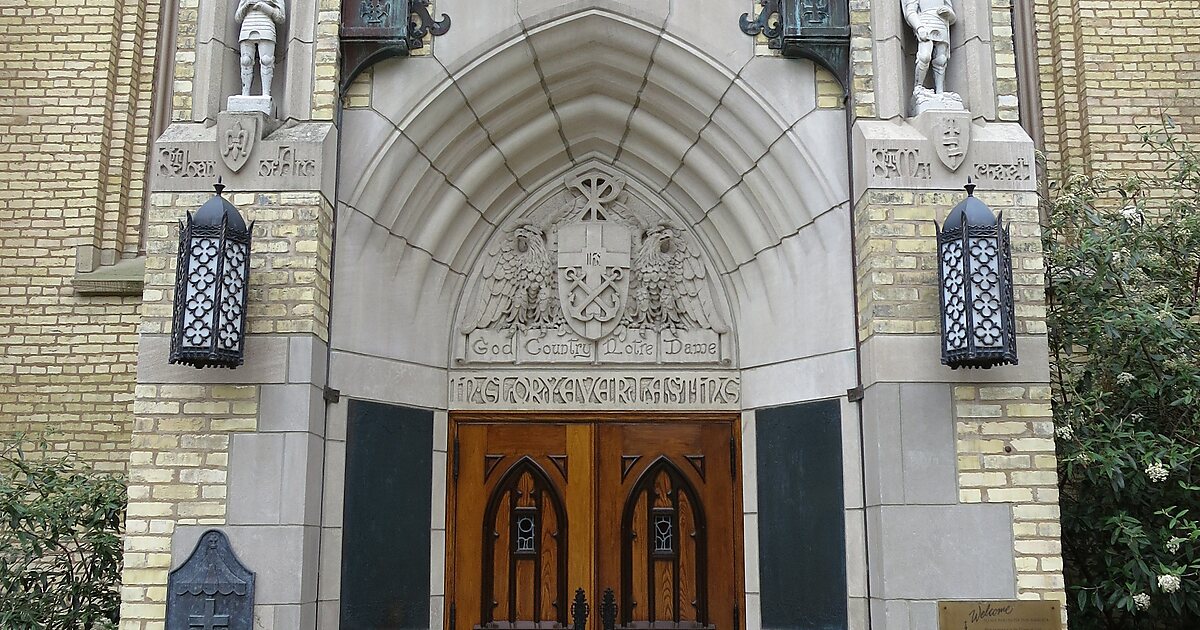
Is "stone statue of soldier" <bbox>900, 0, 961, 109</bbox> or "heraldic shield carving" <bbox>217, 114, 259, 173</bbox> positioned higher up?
"stone statue of soldier" <bbox>900, 0, 961, 109</bbox>

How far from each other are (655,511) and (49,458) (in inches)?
179

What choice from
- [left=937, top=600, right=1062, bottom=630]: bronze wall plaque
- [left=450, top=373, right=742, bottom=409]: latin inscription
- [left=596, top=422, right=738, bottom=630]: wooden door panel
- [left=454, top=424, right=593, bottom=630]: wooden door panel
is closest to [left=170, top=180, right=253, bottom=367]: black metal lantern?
[left=450, top=373, right=742, bottom=409]: latin inscription

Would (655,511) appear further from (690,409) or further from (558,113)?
(558,113)

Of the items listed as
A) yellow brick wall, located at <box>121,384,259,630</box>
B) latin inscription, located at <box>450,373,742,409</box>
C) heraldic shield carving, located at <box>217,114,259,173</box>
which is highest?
heraldic shield carving, located at <box>217,114,259,173</box>

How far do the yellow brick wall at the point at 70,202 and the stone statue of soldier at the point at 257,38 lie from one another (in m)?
2.71

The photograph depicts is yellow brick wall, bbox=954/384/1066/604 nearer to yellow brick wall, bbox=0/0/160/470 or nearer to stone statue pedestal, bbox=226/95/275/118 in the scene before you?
stone statue pedestal, bbox=226/95/275/118

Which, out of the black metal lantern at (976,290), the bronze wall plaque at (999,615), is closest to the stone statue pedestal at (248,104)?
the black metal lantern at (976,290)

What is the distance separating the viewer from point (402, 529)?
670 centimetres

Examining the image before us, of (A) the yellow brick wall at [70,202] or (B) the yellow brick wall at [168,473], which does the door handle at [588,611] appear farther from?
(A) the yellow brick wall at [70,202]

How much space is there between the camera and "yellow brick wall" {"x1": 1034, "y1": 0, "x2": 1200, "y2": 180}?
8453 millimetres

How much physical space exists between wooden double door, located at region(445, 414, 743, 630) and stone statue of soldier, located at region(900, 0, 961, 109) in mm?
2449

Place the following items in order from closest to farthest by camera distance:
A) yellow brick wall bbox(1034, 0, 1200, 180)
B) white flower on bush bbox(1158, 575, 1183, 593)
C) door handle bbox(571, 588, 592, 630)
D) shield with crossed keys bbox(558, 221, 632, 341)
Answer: white flower on bush bbox(1158, 575, 1183, 593)
door handle bbox(571, 588, 592, 630)
shield with crossed keys bbox(558, 221, 632, 341)
yellow brick wall bbox(1034, 0, 1200, 180)

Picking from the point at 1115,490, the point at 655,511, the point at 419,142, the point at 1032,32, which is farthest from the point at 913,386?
the point at 1032,32

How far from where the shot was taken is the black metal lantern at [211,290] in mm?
5680
